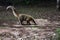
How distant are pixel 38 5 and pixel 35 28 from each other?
592 centimetres

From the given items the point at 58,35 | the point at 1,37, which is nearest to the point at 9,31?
the point at 1,37

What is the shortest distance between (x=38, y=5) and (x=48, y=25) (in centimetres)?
531

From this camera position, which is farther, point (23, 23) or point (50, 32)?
point (23, 23)

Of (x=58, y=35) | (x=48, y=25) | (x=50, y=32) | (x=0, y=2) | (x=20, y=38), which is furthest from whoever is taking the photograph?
(x=0, y=2)

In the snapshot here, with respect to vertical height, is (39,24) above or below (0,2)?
below

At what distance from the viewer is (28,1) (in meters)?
13.9

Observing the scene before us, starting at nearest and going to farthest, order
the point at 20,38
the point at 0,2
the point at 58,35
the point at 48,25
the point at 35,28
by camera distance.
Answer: the point at 58,35 → the point at 20,38 → the point at 35,28 → the point at 48,25 → the point at 0,2

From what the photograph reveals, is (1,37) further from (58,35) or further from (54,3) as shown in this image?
(54,3)

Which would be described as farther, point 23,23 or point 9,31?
point 23,23

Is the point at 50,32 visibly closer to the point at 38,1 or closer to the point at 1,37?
the point at 1,37

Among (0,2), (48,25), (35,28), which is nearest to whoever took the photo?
(35,28)

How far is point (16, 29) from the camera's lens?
803cm

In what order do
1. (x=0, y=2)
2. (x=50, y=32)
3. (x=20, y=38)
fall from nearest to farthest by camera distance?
(x=20, y=38) → (x=50, y=32) → (x=0, y=2)

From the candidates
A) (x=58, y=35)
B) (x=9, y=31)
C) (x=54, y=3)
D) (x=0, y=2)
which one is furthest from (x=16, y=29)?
(x=54, y=3)
